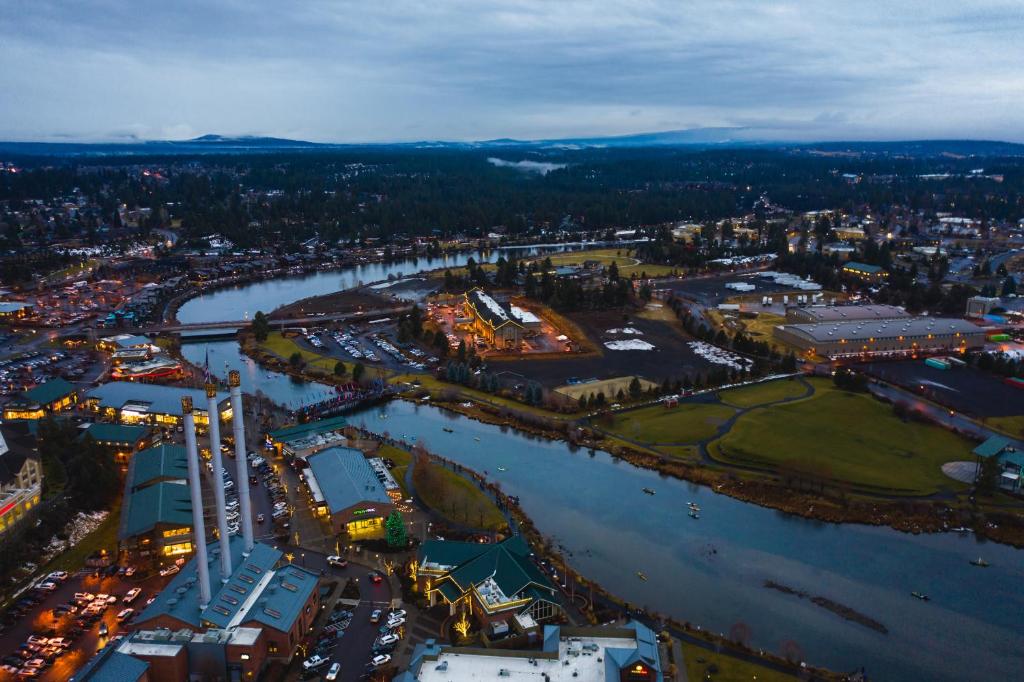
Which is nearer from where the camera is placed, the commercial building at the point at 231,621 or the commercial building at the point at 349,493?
the commercial building at the point at 231,621

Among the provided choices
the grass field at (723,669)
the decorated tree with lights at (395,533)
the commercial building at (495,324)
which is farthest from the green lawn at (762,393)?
the decorated tree with lights at (395,533)

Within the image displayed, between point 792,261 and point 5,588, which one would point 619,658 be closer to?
point 5,588

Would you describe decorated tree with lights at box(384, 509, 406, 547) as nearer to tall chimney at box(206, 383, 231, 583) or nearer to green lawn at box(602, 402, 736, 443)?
tall chimney at box(206, 383, 231, 583)

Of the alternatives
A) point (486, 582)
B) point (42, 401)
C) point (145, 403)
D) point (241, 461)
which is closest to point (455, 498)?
point (486, 582)

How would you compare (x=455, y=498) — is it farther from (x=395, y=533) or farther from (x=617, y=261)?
(x=617, y=261)

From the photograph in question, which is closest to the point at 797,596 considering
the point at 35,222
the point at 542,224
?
the point at 542,224

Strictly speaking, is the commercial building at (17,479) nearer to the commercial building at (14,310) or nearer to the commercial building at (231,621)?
the commercial building at (231,621)
